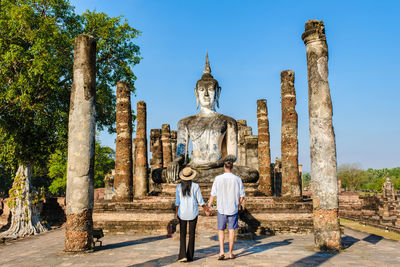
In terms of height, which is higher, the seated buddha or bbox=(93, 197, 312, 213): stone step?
the seated buddha

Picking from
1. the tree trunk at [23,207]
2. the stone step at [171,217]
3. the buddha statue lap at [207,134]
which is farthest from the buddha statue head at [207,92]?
the tree trunk at [23,207]

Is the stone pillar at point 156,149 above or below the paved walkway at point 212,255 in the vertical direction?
above

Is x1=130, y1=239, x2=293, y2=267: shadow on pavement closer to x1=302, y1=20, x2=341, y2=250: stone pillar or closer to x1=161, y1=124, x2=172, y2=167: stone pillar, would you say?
x1=302, y1=20, x2=341, y2=250: stone pillar

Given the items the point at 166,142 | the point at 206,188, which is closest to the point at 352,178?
the point at 166,142

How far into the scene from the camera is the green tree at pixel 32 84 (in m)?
13.7

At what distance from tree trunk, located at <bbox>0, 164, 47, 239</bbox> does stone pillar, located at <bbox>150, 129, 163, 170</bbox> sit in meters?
7.31

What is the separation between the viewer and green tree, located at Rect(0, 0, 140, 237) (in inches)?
538

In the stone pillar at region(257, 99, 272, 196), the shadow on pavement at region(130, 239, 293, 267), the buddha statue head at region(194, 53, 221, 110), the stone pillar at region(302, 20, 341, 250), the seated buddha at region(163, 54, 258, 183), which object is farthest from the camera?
the stone pillar at region(257, 99, 272, 196)

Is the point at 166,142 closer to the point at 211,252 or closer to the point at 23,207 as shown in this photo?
the point at 23,207

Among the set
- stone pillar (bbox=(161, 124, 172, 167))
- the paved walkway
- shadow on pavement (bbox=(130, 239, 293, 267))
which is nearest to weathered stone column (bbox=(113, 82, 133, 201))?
the paved walkway

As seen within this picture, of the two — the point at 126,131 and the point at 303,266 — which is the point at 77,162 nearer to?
the point at 303,266

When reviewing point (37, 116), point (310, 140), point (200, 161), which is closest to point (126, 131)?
point (200, 161)

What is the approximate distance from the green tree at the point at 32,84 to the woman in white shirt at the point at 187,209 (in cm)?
922

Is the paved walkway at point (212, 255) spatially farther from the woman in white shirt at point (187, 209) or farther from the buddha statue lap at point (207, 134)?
the buddha statue lap at point (207, 134)
